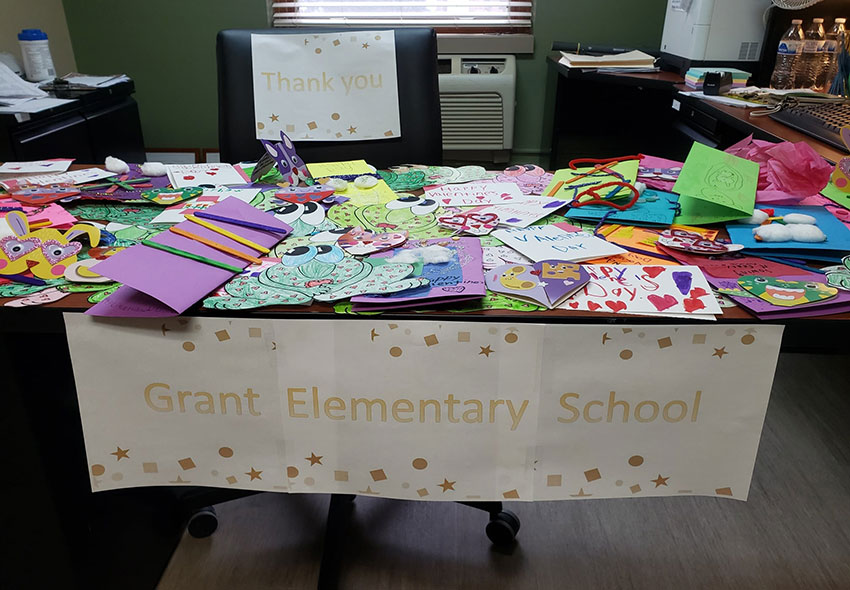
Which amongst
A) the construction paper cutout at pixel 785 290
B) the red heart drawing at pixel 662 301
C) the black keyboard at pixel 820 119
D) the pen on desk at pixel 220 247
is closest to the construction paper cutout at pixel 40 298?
the pen on desk at pixel 220 247

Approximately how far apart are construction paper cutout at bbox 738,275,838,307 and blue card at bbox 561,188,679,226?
220mm

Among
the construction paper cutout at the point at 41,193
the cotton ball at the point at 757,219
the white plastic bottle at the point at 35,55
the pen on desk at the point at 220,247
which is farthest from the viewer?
the white plastic bottle at the point at 35,55

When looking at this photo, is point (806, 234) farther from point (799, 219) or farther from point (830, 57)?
point (830, 57)

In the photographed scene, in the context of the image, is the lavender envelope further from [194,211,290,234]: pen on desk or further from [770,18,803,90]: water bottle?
[770,18,803,90]: water bottle

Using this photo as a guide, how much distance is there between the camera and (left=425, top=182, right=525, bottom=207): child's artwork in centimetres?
110

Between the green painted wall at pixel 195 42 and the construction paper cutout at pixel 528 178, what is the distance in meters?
2.12

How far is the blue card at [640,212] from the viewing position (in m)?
0.98

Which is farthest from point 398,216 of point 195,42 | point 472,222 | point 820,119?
point 195,42

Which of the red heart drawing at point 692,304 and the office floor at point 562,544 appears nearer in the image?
the red heart drawing at point 692,304

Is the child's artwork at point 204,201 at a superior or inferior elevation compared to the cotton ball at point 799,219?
inferior

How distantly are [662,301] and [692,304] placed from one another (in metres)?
0.03

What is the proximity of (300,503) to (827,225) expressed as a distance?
3.89ft

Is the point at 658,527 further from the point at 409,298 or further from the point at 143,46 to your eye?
the point at 143,46

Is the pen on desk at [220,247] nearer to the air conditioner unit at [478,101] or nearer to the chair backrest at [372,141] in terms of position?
the chair backrest at [372,141]
